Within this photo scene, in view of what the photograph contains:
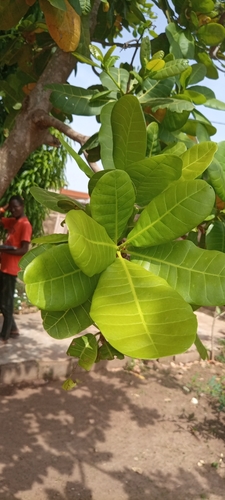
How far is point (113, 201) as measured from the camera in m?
0.49

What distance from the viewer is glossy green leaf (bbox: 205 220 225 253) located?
24.6 inches

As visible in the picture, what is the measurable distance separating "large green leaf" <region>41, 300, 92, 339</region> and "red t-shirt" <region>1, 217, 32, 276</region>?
2.59 metres

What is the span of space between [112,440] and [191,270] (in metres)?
2.47

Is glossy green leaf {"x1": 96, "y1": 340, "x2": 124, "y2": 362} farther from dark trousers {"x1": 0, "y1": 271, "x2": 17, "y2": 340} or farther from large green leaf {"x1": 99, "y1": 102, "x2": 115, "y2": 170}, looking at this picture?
dark trousers {"x1": 0, "y1": 271, "x2": 17, "y2": 340}

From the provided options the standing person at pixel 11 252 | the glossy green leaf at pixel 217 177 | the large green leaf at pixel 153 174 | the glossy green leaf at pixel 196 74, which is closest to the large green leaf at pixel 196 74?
the glossy green leaf at pixel 196 74

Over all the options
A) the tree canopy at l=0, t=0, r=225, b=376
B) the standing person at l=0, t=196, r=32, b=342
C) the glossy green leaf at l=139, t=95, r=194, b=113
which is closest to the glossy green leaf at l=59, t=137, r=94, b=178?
the tree canopy at l=0, t=0, r=225, b=376

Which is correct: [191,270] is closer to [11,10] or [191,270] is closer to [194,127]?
[194,127]

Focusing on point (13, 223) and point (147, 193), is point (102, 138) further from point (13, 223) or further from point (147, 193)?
point (13, 223)

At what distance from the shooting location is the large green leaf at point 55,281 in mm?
451

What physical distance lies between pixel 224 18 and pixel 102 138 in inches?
32.0

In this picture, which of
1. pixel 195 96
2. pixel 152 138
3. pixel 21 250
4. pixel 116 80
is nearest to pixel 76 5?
pixel 116 80

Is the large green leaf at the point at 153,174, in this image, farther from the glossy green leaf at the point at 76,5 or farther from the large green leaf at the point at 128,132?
the glossy green leaf at the point at 76,5

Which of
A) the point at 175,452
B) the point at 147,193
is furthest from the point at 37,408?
the point at 147,193

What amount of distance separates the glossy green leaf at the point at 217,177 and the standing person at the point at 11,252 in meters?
2.51
